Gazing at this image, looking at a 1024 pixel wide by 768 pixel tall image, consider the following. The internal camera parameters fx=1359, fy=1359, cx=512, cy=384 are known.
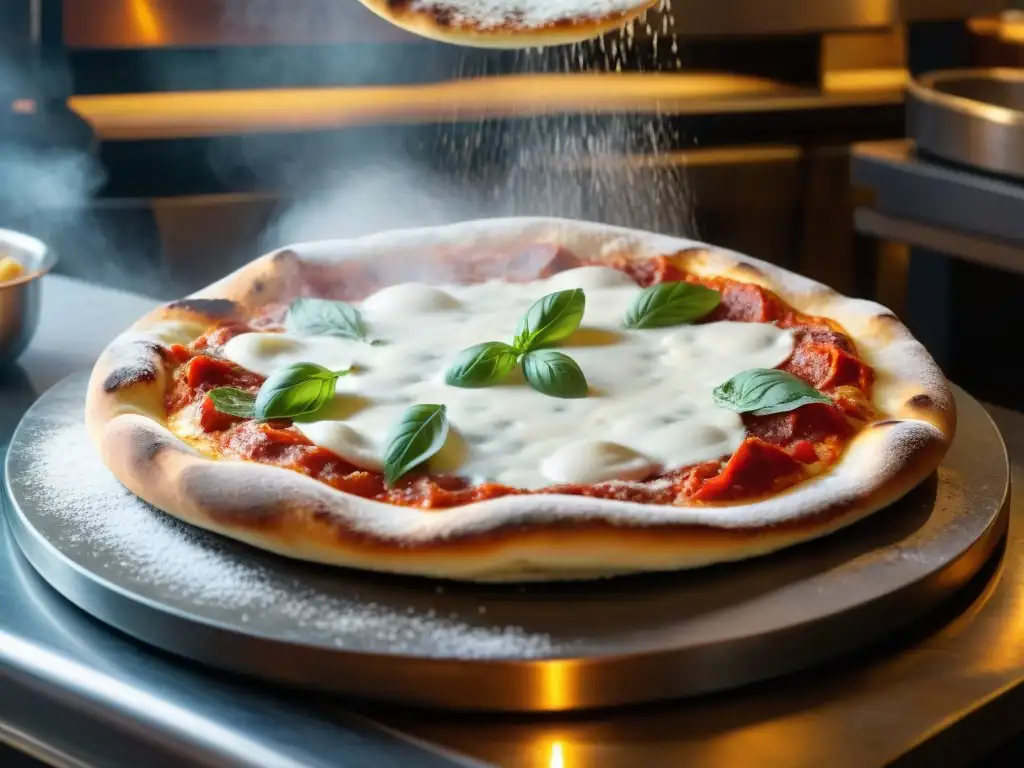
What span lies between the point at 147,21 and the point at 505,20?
1114mm

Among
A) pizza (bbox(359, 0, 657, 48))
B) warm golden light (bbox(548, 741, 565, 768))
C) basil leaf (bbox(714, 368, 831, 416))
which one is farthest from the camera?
pizza (bbox(359, 0, 657, 48))

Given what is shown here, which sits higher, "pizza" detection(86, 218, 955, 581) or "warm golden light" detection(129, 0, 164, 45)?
"warm golden light" detection(129, 0, 164, 45)

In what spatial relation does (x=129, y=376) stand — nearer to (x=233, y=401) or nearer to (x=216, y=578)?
(x=233, y=401)

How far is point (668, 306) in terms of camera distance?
1613mm

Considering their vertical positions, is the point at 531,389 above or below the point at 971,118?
below

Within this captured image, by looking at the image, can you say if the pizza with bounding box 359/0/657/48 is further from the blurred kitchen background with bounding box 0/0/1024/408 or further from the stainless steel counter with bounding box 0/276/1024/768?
the blurred kitchen background with bounding box 0/0/1024/408

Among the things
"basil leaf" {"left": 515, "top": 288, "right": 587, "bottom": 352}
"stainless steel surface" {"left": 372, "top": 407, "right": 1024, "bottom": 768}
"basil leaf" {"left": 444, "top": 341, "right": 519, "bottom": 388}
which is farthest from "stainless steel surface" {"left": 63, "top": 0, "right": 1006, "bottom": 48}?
"stainless steel surface" {"left": 372, "top": 407, "right": 1024, "bottom": 768}

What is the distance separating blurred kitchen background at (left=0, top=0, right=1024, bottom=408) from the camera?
236 centimetres

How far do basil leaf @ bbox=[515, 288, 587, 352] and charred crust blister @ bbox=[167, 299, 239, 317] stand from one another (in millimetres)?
378

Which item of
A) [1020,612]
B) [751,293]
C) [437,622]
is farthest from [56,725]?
[751,293]

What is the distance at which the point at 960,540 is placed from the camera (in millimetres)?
1121

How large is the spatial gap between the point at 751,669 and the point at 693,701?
5 cm

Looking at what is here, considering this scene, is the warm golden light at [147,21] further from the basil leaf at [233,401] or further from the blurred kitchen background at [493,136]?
the basil leaf at [233,401]

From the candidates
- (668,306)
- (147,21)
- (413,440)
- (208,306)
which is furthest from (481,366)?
(147,21)
